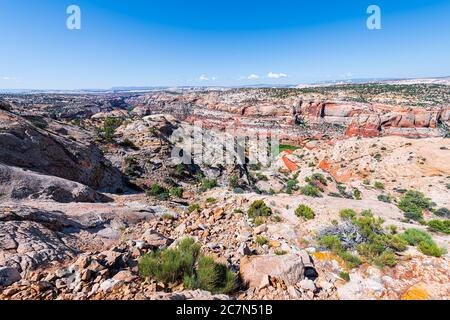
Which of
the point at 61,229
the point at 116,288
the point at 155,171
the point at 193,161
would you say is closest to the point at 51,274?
the point at 116,288

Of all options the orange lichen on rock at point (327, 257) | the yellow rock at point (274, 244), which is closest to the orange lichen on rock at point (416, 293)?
the orange lichen on rock at point (327, 257)

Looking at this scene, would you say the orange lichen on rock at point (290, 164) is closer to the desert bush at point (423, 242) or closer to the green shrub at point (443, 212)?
the green shrub at point (443, 212)

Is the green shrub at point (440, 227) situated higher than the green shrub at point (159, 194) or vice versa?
the green shrub at point (159, 194)

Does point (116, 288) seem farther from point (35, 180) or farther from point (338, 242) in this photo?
point (35, 180)

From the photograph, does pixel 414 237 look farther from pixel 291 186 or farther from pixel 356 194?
pixel 291 186

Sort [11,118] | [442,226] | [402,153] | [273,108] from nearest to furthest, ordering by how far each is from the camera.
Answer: [442,226] → [11,118] → [402,153] → [273,108]

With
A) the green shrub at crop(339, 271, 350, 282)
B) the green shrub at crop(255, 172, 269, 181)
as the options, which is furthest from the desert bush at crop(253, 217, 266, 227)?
the green shrub at crop(255, 172, 269, 181)
